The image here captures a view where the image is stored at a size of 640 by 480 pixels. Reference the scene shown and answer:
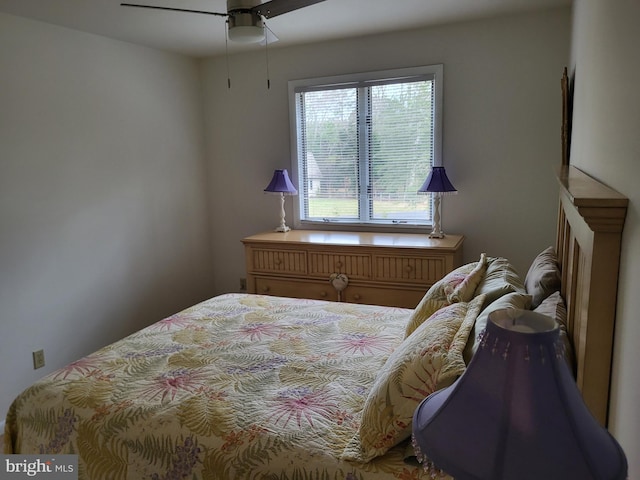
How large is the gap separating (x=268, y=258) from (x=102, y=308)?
125 cm

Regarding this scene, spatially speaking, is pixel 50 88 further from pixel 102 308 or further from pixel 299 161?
pixel 299 161

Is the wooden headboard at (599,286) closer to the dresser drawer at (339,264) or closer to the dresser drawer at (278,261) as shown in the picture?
the dresser drawer at (339,264)

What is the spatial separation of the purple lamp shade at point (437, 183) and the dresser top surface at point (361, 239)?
0.35 metres

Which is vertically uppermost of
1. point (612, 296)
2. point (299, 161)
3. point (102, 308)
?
point (299, 161)

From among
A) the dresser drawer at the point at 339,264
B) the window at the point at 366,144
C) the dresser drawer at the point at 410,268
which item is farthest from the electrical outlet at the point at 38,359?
the dresser drawer at the point at 410,268

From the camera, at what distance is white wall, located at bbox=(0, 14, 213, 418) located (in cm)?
285

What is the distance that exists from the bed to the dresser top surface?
1013 mm

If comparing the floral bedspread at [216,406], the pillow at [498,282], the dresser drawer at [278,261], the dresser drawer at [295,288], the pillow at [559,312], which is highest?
the pillow at [559,312]

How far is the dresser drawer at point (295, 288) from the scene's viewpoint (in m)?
3.48

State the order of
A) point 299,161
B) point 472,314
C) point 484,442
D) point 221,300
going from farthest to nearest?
point 299,161
point 221,300
point 472,314
point 484,442

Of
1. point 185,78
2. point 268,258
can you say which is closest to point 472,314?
point 268,258

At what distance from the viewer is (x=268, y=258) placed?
3.63 metres

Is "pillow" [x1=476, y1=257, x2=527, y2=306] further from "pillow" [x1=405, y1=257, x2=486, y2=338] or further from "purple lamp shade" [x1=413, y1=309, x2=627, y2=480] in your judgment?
"purple lamp shade" [x1=413, y1=309, x2=627, y2=480]

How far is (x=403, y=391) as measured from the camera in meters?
1.35
